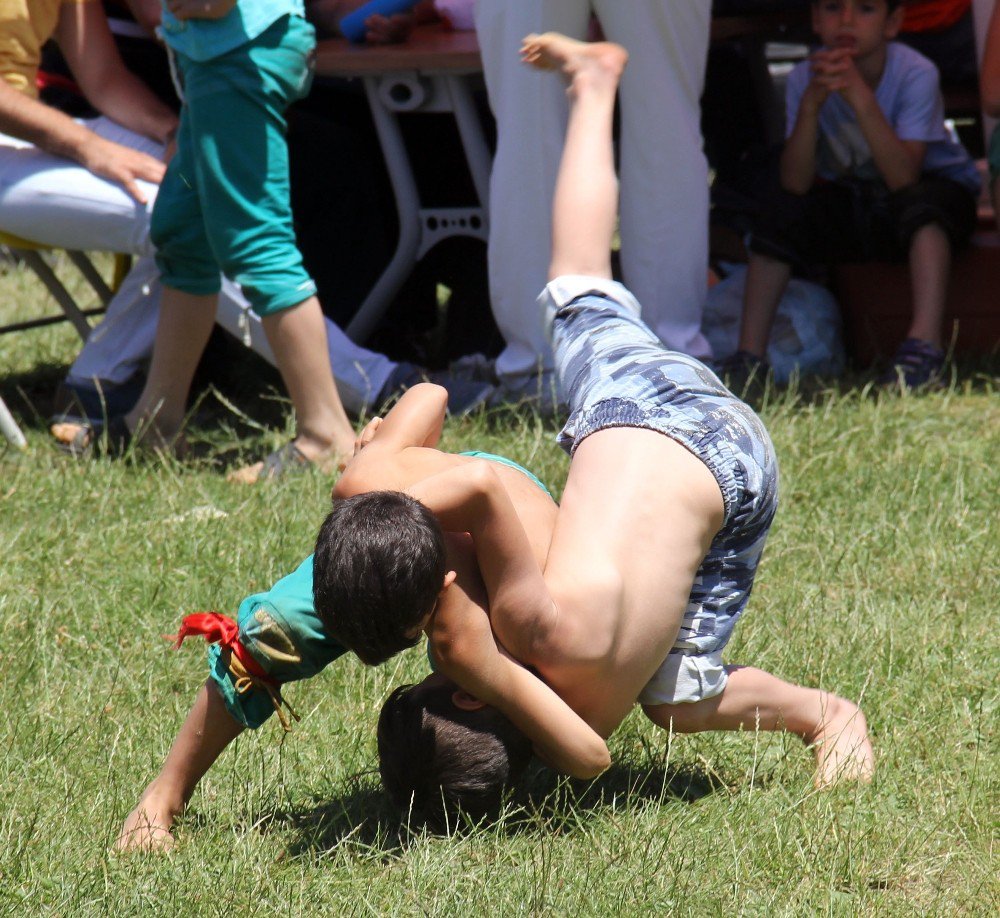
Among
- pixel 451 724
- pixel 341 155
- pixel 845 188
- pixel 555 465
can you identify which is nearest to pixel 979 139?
pixel 845 188

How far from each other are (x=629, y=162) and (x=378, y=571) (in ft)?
8.26

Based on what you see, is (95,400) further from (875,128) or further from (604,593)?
(604,593)

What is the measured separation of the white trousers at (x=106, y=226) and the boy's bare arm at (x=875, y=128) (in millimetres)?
1608

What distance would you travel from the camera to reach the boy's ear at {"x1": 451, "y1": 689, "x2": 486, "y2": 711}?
223 cm

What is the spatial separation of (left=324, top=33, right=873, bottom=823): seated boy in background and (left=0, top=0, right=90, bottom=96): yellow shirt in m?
2.34

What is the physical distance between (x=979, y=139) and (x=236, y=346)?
332 cm

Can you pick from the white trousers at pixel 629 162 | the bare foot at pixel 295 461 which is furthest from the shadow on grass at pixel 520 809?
the white trousers at pixel 629 162

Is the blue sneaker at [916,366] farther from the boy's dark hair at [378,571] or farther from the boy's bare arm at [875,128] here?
the boy's dark hair at [378,571]

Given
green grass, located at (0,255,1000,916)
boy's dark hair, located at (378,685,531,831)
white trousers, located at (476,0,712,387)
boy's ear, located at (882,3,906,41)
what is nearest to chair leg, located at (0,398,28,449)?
green grass, located at (0,255,1000,916)

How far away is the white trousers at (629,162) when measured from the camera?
4.09m

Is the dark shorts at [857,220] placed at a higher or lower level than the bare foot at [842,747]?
lower

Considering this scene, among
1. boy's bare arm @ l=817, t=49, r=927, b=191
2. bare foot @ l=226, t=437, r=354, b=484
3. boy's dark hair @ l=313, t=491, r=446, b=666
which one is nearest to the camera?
boy's dark hair @ l=313, t=491, r=446, b=666

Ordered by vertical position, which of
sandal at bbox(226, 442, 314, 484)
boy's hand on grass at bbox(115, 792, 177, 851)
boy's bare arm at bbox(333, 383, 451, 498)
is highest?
boy's bare arm at bbox(333, 383, 451, 498)

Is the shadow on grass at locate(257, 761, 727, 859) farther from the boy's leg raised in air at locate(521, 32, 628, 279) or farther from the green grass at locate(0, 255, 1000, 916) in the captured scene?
the boy's leg raised in air at locate(521, 32, 628, 279)
